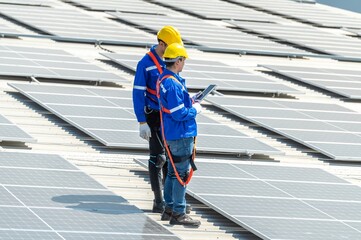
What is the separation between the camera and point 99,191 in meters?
15.6

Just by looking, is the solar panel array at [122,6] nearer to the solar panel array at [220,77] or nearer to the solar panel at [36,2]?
the solar panel at [36,2]

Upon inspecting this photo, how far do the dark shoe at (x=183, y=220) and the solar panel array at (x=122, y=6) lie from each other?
2570 centimetres

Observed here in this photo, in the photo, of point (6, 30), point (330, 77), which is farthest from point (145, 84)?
point (6, 30)

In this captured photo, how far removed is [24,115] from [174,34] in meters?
6.04

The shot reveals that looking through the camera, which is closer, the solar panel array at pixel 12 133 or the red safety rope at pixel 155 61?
the red safety rope at pixel 155 61

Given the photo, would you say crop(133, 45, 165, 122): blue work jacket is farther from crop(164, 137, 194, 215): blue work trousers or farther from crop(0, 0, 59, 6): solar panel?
crop(0, 0, 59, 6): solar panel

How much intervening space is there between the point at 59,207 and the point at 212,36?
20348 millimetres

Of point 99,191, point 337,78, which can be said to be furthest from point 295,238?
point 337,78

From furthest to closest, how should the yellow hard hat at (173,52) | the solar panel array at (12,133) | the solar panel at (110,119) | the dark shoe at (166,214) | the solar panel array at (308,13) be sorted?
the solar panel array at (308,13)
the solar panel at (110,119)
the solar panel array at (12,133)
the dark shoe at (166,214)
the yellow hard hat at (173,52)

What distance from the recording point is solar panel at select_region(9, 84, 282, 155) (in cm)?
1883

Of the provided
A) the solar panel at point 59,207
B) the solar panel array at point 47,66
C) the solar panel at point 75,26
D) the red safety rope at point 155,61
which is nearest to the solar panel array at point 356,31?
the solar panel at point 75,26

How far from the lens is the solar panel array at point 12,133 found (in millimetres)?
17984

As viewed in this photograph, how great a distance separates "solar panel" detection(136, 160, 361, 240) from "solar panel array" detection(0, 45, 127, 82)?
749 centimetres

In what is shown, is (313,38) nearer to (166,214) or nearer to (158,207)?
(158,207)
